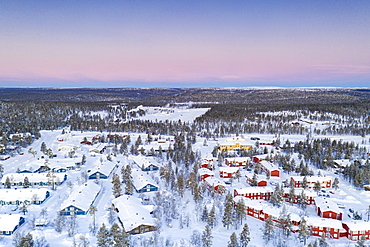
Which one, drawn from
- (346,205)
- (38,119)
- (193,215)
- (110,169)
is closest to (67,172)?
(110,169)

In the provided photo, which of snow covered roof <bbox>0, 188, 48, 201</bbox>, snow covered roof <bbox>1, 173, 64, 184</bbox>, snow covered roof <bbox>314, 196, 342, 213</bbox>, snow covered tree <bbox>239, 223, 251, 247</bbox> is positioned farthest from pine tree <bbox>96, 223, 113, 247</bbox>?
snow covered roof <bbox>314, 196, 342, 213</bbox>

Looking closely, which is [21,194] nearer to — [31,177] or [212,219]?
[31,177]

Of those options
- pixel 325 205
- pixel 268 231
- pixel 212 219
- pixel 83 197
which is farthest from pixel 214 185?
pixel 83 197

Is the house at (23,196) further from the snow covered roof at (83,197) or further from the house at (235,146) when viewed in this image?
the house at (235,146)

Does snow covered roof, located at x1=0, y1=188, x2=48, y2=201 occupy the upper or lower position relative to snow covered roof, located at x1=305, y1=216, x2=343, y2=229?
upper

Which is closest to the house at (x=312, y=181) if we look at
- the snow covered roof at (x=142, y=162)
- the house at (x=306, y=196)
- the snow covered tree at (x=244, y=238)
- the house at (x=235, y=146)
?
the house at (x=306, y=196)

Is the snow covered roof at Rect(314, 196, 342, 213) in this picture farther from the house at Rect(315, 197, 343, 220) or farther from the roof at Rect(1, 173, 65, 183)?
the roof at Rect(1, 173, 65, 183)
